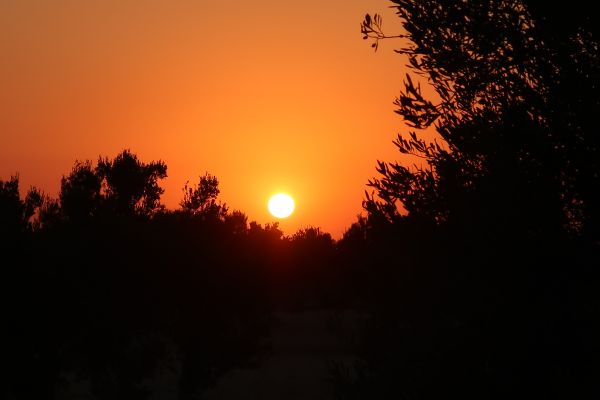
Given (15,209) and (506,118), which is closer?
(506,118)

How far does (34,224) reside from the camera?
2728cm

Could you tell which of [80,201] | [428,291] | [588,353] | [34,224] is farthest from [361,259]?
[80,201]

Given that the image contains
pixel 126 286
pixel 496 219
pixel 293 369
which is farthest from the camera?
pixel 293 369

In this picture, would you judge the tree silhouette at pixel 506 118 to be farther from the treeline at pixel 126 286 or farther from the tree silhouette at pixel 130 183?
the tree silhouette at pixel 130 183

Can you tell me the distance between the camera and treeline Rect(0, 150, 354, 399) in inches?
938

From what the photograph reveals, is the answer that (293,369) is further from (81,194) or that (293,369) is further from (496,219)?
(496,219)

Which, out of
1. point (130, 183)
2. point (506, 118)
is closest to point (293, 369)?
point (130, 183)

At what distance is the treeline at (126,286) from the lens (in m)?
23.8

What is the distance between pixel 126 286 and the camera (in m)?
26.4

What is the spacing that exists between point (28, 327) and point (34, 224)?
5.08m

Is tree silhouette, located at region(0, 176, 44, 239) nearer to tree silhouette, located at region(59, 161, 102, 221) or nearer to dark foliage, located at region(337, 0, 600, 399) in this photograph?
tree silhouette, located at region(59, 161, 102, 221)

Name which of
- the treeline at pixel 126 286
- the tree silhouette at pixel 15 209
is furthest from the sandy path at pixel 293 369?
the tree silhouette at pixel 15 209

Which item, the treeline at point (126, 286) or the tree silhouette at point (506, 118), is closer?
the tree silhouette at point (506, 118)

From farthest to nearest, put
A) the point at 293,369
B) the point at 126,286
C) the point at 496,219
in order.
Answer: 1. the point at 293,369
2. the point at 126,286
3. the point at 496,219
